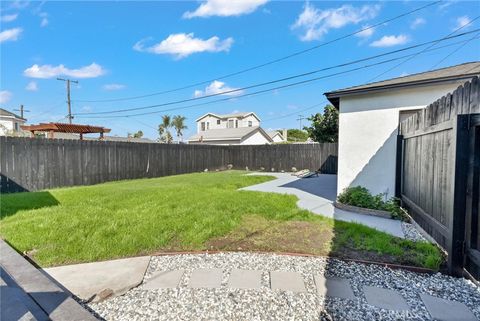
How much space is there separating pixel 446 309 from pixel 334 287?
855mm

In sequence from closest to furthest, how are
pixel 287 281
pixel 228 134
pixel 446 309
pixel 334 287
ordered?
pixel 446 309 < pixel 334 287 < pixel 287 281 < pixel 228 134

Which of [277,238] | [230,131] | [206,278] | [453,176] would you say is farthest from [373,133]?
[230,131]

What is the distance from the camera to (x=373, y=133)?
5809mm

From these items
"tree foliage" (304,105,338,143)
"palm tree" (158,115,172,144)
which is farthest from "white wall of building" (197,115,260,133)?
"tree foliage" (304,105,338,143)

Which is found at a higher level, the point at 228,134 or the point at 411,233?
the point at 228,134

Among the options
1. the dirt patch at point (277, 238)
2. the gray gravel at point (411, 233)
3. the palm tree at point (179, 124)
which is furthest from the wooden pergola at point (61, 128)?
the palm tree at point (179, 124)

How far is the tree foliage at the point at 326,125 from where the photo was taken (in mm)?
16719

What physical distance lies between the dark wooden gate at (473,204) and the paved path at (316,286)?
58 centimetres

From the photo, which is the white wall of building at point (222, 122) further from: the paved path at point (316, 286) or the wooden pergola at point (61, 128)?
the paved path at point (316, 286)

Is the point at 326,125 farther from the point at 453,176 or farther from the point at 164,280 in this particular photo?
the point at 164,280

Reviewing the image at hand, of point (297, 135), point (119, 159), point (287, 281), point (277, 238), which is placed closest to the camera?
point (287, 281)

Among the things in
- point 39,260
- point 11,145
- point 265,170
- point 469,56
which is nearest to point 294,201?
point 39,260

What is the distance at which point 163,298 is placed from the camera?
2199 mm

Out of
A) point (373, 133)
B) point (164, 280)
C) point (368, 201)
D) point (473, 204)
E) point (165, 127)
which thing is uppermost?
point (165, 127)
